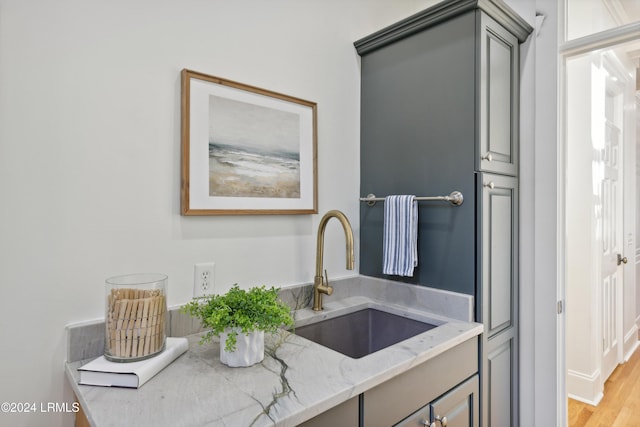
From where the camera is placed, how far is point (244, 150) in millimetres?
1400

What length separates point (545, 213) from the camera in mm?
1621

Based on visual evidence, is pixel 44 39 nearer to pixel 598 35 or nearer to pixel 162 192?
pixel 162 192

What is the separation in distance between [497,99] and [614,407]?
222 cm

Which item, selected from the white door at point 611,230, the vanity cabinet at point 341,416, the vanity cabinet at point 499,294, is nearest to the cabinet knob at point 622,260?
the white door at point 611,230

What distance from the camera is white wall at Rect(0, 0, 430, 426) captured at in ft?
3.21

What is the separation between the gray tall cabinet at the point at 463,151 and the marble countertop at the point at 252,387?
1.32 feet

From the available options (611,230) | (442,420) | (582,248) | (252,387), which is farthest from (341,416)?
(611,230)

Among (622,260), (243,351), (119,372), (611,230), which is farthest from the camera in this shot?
(622,260)

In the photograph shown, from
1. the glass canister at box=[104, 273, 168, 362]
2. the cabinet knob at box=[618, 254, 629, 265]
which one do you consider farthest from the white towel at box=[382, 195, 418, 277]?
the cabinet knob at box=[618, 254, 629, 265]

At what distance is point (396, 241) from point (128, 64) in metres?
1.16

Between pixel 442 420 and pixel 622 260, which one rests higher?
pixel 622 260

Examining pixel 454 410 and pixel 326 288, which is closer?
pixel 454 410

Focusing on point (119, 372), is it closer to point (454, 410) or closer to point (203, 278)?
point (203, 278)

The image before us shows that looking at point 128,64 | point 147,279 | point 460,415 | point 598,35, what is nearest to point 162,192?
point 147,279
